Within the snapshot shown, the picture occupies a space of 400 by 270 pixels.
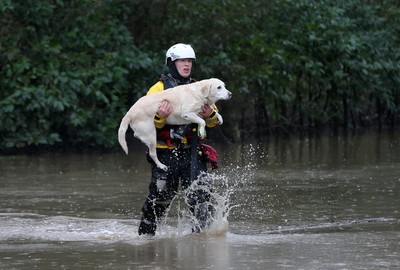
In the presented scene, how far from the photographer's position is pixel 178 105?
9.45 m

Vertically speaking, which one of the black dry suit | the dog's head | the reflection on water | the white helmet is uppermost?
the white helmet

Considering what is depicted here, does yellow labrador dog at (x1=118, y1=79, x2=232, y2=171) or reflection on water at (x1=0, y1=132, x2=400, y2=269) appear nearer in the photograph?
reflection on water at (x1=0, y1=132, x2=400, y2=269)

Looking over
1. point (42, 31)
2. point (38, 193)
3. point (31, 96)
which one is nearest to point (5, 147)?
point (31, 96)

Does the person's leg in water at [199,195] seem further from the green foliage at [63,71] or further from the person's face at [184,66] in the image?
the green foliage at [63,71]

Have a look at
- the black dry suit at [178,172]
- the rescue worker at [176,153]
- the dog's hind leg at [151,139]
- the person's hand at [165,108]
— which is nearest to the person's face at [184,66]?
the rescue worker at [176,153]

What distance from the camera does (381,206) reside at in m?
12.0

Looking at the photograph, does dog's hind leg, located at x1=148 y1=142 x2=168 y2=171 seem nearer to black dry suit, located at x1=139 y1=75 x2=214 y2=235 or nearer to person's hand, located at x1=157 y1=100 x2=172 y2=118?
black dry suit, located at x1=139 y1=75 x2=214 y2=235

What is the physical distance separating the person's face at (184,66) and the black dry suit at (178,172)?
0.12 metres

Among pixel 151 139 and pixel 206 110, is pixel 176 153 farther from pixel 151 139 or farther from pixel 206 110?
A: pixel 206 110

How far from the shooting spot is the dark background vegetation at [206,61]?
2002 cm

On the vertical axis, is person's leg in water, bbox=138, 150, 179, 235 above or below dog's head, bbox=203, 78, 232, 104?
below

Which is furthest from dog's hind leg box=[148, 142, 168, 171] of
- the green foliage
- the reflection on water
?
the green foliage

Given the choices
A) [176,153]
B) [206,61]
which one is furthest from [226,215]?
[206,61]

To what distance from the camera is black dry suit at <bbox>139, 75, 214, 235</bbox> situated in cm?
960
